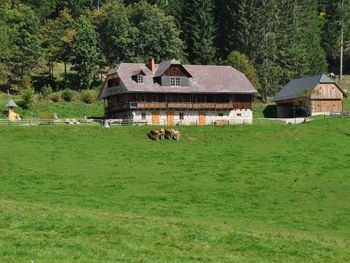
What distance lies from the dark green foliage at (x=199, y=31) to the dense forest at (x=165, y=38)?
0.58 feet

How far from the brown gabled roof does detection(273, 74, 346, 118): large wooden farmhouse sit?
37.0ft

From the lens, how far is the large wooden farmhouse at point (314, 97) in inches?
3467

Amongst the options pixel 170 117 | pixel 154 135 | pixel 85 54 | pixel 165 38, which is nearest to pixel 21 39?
pixel 85 54

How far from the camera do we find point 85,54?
317 feet

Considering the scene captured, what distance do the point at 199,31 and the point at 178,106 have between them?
38.1 m

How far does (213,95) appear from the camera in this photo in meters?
78.2

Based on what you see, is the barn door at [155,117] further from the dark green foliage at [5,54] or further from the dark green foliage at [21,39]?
the dark green foliage at [21,39]

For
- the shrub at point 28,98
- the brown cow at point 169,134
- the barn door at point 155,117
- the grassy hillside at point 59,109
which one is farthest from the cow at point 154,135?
the shrub at point 28,98

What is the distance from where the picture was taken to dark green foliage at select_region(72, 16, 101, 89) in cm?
9675

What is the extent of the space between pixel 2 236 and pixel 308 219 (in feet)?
62.9

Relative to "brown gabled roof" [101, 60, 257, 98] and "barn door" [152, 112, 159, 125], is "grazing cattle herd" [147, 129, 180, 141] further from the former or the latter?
"barn door" [152, 112, 159, 125]

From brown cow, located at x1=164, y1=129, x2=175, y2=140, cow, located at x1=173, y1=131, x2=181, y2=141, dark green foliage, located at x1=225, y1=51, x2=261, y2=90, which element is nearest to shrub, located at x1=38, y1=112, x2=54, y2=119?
brown cow, located at x1=164, y1=129, x2=175, y2=140

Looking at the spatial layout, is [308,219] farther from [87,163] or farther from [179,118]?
[179,118]

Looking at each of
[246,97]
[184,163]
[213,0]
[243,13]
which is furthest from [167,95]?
[213,0]
